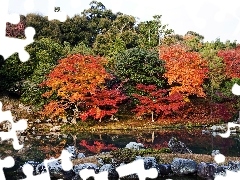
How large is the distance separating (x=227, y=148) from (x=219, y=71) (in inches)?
483

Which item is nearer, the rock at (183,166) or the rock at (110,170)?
the rock at (110,170)

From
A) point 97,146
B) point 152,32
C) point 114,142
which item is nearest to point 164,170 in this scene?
point 97,146

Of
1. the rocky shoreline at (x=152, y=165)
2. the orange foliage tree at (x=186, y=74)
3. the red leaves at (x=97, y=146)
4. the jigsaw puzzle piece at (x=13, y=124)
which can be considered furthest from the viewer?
the orange foliage tree at (x=186, y=74)

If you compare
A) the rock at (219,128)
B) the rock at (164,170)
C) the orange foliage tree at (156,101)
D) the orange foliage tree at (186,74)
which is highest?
the orange foliage tree at (186,74)

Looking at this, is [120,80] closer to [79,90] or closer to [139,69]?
[139,69]

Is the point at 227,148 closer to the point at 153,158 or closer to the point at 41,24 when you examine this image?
the point at 153,158

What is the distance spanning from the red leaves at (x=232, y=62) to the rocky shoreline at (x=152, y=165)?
16733mm

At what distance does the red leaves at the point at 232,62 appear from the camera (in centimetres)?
2928

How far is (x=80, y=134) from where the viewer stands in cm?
2186

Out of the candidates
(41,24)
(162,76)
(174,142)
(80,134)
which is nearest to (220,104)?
(162,76)

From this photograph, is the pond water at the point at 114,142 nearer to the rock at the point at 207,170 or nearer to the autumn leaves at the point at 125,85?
the autumn leaves at the point at 125,85

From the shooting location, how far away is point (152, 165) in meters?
12.9

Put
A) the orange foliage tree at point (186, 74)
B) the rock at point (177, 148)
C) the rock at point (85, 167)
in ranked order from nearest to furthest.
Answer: the rock at point (85, 167)
the rock at point (177, 148)
the orange foliage tree at point (186, 74)

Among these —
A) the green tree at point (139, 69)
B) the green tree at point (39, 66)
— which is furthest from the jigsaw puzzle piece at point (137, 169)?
the green tree at point (139, 69)
